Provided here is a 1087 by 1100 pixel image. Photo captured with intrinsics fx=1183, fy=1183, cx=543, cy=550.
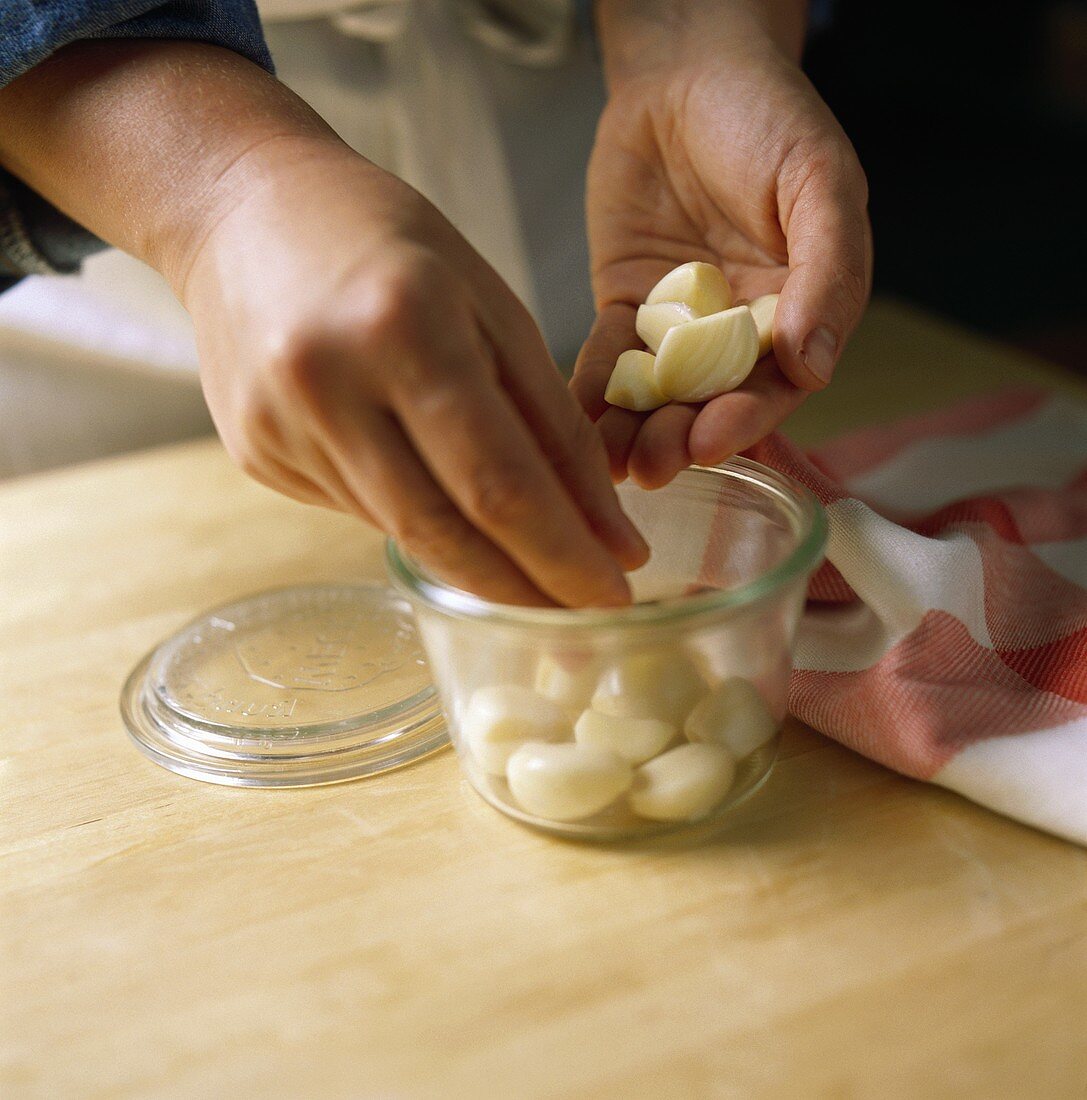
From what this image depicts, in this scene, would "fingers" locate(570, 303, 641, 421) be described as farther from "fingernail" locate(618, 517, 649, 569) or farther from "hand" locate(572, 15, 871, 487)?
"fingernail" locate(618, 517, 649, 569)

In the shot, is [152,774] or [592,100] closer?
[152,774]

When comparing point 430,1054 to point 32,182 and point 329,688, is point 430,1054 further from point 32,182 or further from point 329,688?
point 32,182

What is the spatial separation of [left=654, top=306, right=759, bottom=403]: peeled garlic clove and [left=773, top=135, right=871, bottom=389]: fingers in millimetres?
19

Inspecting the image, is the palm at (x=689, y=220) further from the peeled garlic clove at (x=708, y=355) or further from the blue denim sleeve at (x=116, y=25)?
the blue denim sleeve at (x=116, y=25)

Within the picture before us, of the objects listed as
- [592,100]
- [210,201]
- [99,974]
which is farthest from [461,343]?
[592,100]

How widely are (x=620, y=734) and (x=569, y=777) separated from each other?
0.08 ft

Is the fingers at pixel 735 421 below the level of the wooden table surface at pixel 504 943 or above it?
above

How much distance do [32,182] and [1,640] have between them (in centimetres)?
24

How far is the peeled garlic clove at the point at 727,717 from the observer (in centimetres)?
43

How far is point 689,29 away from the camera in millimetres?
687

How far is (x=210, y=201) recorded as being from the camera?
45 cm

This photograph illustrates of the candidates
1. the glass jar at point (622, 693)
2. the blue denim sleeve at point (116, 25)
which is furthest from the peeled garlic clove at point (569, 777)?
the blue denim sleeve at point (116, 25)

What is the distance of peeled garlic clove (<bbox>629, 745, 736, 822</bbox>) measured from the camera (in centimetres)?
42

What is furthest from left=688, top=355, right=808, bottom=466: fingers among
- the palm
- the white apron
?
the white apron
